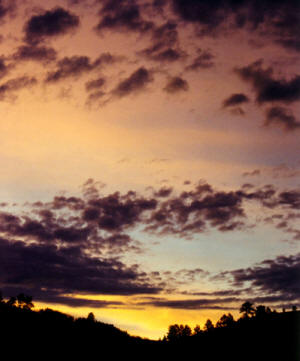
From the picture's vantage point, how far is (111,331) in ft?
88.2

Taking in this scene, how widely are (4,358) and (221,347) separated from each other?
45.6 ft

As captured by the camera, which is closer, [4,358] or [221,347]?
[4,358]

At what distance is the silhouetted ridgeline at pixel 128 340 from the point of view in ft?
66.3

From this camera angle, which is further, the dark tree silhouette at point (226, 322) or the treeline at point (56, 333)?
the dark tree silhouette at point (226, 322)

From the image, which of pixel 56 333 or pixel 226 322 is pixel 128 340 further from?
pixel 226 322

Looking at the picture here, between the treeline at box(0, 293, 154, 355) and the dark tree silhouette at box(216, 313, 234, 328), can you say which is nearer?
the treeline at box(0, 293, 154, 355)

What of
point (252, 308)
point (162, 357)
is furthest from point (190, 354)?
point (252, 308)

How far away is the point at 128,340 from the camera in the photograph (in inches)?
1046

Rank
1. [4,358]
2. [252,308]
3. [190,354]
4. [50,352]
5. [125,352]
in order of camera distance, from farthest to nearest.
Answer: [252,308] → [190,354] → [125,352] → [50,352] → [4,358]

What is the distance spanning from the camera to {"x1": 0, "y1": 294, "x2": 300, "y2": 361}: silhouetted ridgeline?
20203 millimetres

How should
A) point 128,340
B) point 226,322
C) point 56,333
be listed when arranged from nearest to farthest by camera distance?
point 56,333 → point 128,340 → point 226,322

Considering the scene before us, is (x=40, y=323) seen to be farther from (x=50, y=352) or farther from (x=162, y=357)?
(x=162, y=357)

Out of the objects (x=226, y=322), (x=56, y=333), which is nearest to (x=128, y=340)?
(x=56, y=333)

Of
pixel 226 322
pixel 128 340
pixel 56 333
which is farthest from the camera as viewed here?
pixel 226 322
